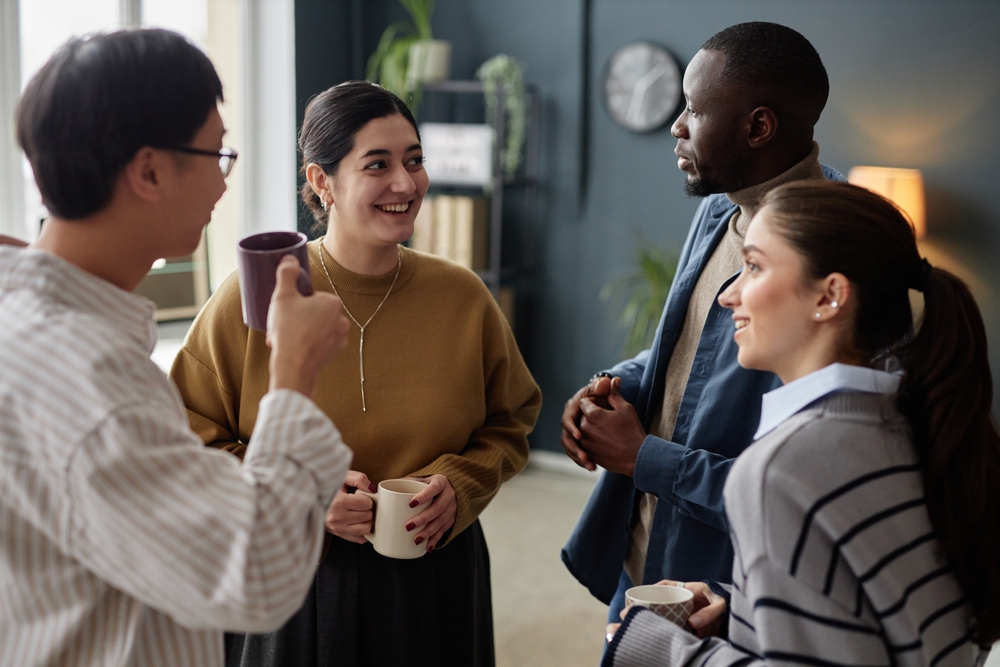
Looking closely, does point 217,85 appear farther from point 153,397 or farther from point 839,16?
point 839,16

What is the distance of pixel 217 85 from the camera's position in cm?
94

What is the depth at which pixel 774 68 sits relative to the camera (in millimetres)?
1438

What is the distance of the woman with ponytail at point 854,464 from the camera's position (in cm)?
88

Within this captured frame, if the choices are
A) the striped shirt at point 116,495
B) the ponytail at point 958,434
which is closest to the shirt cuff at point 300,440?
the striped shirt at point 116,495

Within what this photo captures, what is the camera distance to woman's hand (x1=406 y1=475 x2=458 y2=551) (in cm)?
135

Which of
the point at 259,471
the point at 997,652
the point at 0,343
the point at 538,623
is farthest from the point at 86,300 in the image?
the point at 538,623

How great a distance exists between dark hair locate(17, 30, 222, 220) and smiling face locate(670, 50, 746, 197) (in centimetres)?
85

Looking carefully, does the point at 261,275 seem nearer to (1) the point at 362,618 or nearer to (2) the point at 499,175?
(1) the point at 362,618

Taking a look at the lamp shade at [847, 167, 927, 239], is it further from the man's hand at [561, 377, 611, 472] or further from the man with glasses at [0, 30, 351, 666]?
the man with glasses at [0, 30, 351, 666]

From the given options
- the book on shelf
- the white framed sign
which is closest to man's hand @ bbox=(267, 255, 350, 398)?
the book on shelf

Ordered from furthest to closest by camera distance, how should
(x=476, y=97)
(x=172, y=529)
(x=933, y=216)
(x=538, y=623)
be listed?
(x=476, y=97) → (x=933, y=216) → (x=538, y=623) → (x=172, y=529)

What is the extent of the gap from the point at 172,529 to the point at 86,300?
0.26 metres

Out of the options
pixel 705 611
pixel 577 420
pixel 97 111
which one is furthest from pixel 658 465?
pixel 97 111

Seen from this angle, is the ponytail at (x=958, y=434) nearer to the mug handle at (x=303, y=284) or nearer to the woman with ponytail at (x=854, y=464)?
the woman with ponytail at (x=854, y=464)
